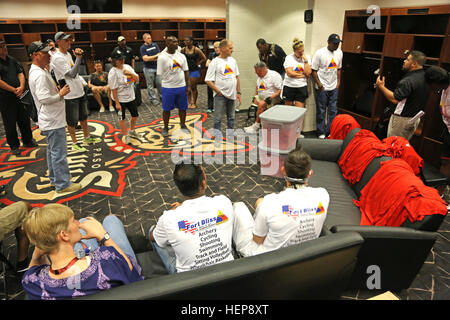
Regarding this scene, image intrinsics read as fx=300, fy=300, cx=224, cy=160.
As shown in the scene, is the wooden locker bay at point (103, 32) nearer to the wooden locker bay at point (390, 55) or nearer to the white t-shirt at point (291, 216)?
the wooden locker bay at point (390, 55)

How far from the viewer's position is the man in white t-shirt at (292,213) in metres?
1.90

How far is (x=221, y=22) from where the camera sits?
1093 cm

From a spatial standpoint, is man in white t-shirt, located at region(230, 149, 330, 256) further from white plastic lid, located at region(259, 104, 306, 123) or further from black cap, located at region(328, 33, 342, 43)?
black cap, located at region(328, 33, 342, 43)

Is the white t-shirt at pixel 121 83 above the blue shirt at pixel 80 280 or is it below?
above

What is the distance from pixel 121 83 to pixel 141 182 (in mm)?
1763

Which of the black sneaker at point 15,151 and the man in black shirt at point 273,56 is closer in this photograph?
the black sneaker at point 15,151

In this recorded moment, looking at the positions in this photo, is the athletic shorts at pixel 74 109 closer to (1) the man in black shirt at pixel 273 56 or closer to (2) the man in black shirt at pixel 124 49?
(2) the man in black shirt at pixel 124 49

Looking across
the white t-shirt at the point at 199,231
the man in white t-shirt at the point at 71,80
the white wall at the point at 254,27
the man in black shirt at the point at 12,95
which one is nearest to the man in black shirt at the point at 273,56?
the white wall at the point at 254,27

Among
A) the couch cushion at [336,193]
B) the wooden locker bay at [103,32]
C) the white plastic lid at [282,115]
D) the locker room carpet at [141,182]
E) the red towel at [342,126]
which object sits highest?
the wooden locker bay at [103,32]

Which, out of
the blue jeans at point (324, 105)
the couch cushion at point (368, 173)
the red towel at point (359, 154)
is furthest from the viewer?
the blue jeans at point (324, 105)

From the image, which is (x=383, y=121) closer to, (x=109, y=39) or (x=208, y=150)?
(x=208, y=150)

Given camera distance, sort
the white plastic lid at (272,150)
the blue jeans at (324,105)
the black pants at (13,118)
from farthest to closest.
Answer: the blue jeans at (324,105) < the black pants at (13,118) < the white plastic lid at (272,150)

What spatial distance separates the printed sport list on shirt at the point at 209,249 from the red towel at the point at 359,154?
2.03 metres

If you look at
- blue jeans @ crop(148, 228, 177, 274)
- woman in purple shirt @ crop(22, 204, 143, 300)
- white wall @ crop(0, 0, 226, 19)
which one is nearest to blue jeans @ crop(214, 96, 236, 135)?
blue jeans @ crop(148, 228, 177, 274)
